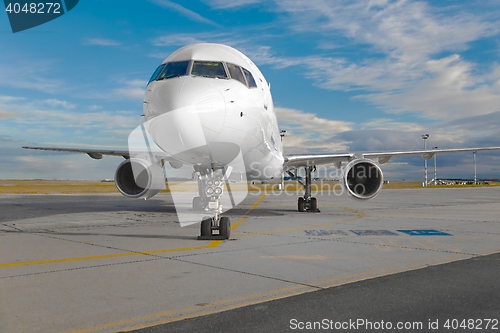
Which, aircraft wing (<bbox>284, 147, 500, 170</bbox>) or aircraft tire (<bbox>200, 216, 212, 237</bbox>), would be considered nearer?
aircraft tire (<bbox>200, 216, 212, 237</bbox>)

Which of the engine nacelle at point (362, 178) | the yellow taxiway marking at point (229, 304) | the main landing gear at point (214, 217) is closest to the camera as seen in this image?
the yellow taxiway marking at point (229, 304)

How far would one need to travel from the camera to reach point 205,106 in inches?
319

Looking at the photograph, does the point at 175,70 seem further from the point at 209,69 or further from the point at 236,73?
the point at 236,73

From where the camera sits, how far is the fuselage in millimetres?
8086

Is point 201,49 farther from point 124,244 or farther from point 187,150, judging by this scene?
point 124,244

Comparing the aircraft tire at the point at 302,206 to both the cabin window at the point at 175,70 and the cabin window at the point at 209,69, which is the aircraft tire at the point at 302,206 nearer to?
the cabin window at the point at 209,69

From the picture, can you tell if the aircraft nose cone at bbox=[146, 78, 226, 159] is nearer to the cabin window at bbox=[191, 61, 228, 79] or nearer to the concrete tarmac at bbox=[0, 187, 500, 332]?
the cabin window at bbox=[191, 61, 228, 79]

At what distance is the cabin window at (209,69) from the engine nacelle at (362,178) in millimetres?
6472

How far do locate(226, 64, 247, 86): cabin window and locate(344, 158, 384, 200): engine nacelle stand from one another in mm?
5778

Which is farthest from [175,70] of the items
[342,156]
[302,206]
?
[302,206]

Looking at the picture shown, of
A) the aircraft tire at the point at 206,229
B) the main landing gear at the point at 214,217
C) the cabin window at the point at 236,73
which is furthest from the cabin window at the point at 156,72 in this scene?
the aircraft tire at the point at 206,229

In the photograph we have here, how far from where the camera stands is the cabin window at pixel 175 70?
8.77 metres

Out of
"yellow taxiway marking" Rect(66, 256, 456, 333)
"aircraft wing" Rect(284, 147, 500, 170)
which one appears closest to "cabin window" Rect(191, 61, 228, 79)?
"yellow taxiway marking" Rect(66, 256, 456, 333)

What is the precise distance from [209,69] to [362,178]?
7.44 meters
